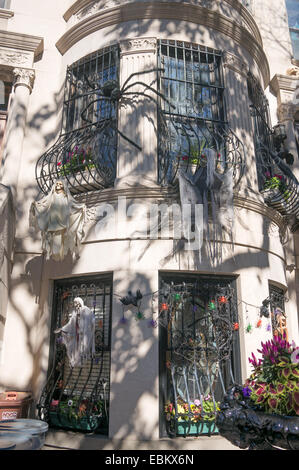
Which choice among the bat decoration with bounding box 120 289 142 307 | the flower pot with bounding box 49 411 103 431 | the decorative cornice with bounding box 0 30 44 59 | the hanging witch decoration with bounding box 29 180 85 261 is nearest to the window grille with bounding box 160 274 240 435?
the bat decoration with bounding box 120 289 142 307

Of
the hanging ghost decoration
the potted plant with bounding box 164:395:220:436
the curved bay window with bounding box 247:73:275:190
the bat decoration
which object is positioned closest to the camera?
the potted plant with bounding box 164:395:220:436

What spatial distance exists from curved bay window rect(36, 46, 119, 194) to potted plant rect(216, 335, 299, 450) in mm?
5126

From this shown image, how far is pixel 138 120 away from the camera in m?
7.65

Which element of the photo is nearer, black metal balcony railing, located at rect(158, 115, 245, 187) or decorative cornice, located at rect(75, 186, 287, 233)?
decorative cornice, located at rect(75, 186, 287, 233)

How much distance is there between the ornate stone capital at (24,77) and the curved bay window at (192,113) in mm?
3410

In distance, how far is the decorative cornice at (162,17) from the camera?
8.42m

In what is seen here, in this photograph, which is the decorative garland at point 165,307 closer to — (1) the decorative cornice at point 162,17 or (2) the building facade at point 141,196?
(2) the building facade at point 141,196

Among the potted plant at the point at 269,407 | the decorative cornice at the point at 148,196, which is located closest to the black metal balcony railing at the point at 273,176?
the decorative cornice at the point at 148,196

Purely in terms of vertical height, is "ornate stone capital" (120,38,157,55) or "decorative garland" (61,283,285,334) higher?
"ornate stone capital" (120,38,157,55)

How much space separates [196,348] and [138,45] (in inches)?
266

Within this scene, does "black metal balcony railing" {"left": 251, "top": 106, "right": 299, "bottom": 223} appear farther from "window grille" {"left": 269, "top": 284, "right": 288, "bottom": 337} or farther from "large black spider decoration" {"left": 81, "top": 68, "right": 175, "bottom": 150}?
"large black spider decoration" {"left": 81, "top": 68, "right": 175, "bottom": 150}

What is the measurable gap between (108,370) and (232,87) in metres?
6.93

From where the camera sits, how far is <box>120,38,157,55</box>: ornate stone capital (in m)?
8.16

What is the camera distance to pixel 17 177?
8273 mm
